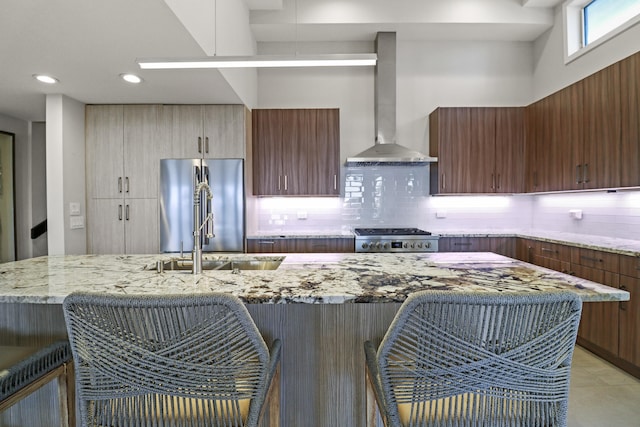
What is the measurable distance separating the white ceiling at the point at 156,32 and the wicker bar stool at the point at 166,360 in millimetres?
1741

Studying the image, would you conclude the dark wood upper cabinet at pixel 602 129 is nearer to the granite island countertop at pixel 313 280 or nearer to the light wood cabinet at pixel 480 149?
the light wood cabinet at pixel 480 149

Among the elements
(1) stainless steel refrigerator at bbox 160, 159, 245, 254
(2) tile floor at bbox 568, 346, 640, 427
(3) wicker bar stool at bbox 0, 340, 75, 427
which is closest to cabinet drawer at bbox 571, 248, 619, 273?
(2) tile floor at bbox 568, 346, 640, 427

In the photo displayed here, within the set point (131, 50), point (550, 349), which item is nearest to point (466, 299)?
point (550, 349)

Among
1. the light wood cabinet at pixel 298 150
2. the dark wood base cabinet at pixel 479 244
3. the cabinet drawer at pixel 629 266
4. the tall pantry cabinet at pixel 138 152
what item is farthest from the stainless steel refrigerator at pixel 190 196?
the cabinet drawer at pixel 629 266

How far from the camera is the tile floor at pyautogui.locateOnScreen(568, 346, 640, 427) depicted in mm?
1988

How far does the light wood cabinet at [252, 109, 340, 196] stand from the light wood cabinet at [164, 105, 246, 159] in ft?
1.17

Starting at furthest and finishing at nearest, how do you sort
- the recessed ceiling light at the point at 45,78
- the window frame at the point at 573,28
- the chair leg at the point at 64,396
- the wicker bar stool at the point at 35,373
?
the window frame at the point at 573,28, the recessed ceiling light at the point at 45,78, the chair leg at the point at 64,396, the wicker bar stool at the point at 35,373

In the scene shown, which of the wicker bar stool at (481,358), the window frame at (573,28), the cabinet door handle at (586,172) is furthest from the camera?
the window frame at (573,28)

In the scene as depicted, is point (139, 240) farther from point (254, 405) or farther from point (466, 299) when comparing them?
point (466, 299)

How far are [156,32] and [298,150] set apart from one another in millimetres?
2016

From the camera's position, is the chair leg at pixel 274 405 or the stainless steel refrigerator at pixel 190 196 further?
the stainless steel refrigerator at pixel 190 196

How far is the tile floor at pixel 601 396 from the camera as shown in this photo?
199cm

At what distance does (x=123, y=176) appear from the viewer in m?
3.65

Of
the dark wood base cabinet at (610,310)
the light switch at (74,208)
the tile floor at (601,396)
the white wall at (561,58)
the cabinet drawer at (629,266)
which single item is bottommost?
the tile floor at (601,396)
